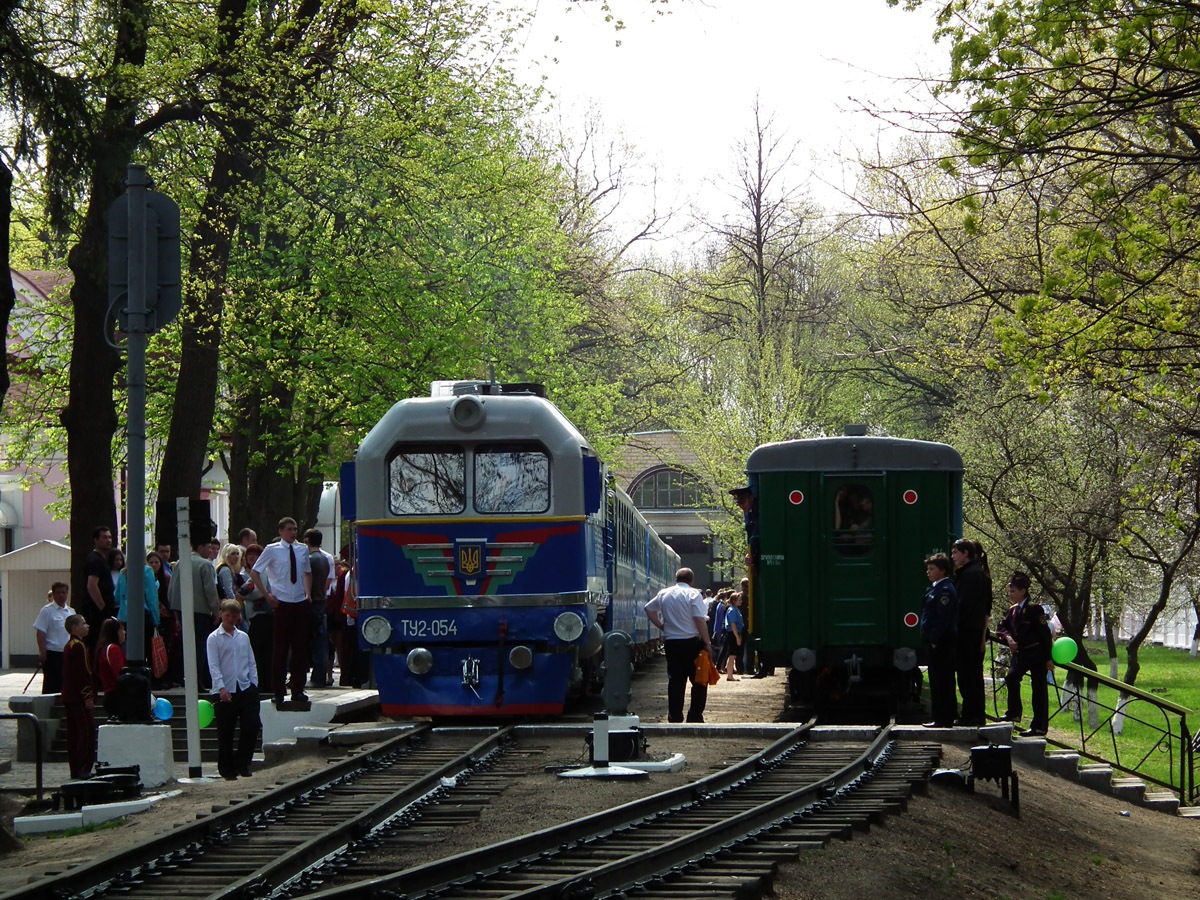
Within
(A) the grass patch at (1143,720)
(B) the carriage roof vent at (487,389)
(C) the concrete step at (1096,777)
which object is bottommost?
(A) the grass patch at (1143,720)

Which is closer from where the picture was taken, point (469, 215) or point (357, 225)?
point (357, 225)

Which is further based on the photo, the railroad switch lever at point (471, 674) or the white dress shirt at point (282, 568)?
the white dress shirt at point (282, 568)

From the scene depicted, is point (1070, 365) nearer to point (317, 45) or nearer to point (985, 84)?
point (985, 84)

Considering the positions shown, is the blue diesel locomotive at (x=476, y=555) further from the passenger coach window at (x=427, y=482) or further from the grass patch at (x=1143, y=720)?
the grass patch at (x=1143, y=720)

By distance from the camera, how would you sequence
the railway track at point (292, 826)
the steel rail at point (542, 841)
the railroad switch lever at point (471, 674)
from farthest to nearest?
the railroad switch lever at point (471, 674) < the railway track at point (292, 826) < the steel rail at point (542, 841)

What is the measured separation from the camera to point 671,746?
Answer: 15.6 metres

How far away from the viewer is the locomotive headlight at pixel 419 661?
1653 centimetres

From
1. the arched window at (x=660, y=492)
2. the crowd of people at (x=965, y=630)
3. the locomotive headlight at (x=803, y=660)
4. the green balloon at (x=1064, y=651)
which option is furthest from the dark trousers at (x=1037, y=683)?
the arched window at (x=660, y=492)

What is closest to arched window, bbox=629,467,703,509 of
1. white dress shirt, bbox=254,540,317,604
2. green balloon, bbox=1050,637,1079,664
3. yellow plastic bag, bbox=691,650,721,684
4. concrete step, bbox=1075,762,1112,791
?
green balloon, bbox=1050,637,1079,664

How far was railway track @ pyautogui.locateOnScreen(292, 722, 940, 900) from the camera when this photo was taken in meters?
8.42

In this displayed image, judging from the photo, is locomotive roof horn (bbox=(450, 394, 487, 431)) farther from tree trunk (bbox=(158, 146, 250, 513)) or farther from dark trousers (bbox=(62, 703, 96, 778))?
tree trunk (bbox=(158, 146, 250, 513))

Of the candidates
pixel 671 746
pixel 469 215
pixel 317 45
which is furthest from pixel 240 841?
pixel 469 215

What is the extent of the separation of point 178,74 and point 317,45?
11.7 feet

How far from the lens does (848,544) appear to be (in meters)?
18.8
